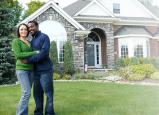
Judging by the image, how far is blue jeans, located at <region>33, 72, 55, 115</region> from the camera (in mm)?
8172

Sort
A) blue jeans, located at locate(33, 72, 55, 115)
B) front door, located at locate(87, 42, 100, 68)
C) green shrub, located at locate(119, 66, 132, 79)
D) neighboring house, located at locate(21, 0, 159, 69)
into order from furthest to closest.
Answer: front door, located at locate(87, 42, 100, 68), neighboring house, located at locate(21, 0, 159, 69), green shrub, located at locate(119, 66, 132, 79), blue jeans, located at locate(33, 72, 55, 115)

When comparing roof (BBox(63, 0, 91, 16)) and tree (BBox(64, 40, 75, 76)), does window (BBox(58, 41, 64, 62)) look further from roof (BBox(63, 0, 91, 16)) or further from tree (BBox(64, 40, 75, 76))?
roof (BBox(63, 0, 91, 16))

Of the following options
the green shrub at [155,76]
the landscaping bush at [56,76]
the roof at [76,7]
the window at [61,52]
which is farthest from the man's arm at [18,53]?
the roof at [76,7]

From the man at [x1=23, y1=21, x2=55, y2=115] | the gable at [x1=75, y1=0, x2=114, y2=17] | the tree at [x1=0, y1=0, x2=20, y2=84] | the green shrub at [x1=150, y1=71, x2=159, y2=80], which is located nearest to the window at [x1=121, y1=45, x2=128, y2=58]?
the gable at [x1=75, y1=0, x2=114, y2=17]

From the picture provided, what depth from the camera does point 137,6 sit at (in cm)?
3228

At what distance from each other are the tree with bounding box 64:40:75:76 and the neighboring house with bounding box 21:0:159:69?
1.00 meters

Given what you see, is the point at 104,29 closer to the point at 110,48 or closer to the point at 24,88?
the point at 110,48

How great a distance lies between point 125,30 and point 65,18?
5943 mm

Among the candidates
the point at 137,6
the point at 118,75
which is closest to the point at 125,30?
the point at 137,6

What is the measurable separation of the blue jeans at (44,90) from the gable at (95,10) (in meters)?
20.9

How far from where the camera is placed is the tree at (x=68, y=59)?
2450cm

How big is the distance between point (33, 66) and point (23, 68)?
299 mm

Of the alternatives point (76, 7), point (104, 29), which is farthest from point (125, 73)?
point (76, 7)

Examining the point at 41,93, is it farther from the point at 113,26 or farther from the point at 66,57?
the point at 113,26
